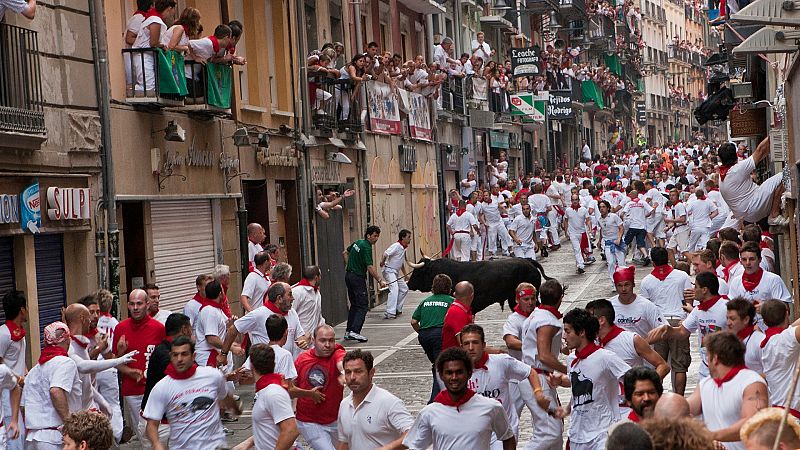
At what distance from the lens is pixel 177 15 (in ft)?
65.9

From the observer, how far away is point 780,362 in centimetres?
945

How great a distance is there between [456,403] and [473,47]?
34754 mm

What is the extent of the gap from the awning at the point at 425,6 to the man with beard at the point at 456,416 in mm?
26288

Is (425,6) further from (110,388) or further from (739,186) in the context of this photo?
(110,388)

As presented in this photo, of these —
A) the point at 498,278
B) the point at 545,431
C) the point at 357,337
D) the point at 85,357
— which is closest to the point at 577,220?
the point at 357,337

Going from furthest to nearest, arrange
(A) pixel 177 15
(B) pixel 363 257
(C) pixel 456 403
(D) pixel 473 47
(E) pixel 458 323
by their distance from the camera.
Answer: (D) pixel 473 47
(B) pixel 363 257
(A) pixel 177 15
(E) pixel 458 323
(C) pixel 456 403

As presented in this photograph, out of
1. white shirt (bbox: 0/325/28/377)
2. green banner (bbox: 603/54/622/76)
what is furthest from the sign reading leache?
green banner (bbox: 603/54/622/76)

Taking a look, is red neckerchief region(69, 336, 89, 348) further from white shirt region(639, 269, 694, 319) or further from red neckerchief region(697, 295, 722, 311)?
white shirt region(639, 269, 694, 319)

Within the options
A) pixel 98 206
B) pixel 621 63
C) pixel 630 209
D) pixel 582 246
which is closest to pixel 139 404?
pixel 98 206

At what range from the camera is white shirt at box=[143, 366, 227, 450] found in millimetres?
9711

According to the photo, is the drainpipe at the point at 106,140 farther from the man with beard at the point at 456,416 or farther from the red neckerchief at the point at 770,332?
the red neckerchief at the point at 770,332

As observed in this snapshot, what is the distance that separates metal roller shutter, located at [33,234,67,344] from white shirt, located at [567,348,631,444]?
6.95m

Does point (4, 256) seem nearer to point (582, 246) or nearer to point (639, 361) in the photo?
point (639, 361)

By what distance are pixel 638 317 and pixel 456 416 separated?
418cm
